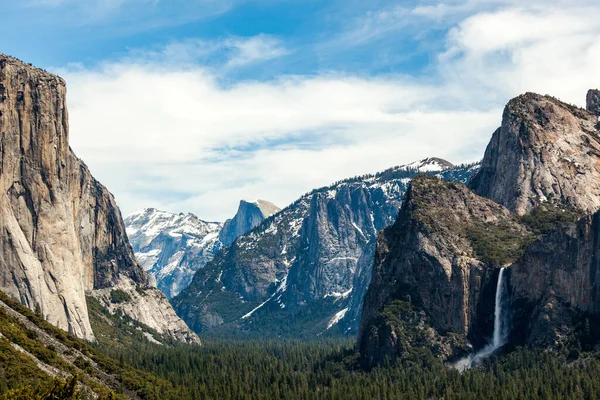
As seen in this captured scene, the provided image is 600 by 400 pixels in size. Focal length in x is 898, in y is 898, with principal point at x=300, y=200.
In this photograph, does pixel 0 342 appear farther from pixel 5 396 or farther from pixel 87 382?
pixel 5 396

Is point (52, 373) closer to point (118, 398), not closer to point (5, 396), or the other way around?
point (118, 398)

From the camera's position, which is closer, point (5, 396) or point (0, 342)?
point (5, 396)

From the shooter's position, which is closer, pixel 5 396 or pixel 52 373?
pixel 5 396

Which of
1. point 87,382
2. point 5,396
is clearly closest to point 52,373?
point 87,382

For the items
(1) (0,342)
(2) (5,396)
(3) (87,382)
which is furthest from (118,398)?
(2) (5,396)

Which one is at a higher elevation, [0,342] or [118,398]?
[0,342]

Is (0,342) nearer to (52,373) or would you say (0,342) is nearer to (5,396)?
(52,373)

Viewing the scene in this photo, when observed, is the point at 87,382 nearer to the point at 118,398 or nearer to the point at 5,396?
the point at 118,398

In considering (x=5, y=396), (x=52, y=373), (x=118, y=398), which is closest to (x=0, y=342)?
(x=52, y=373)
